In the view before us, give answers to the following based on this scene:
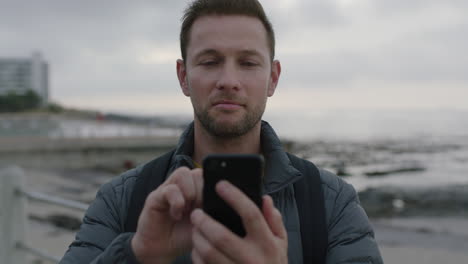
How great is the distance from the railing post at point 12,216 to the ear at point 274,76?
3.11 metres

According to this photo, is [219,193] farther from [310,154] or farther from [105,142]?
[310,154]

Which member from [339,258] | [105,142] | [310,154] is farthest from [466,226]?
[310,154]

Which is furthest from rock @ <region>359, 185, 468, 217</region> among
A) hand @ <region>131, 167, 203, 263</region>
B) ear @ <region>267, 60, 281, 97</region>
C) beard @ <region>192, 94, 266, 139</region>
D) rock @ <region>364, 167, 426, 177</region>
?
hand @ <region>131, 167, 203, 263</region>

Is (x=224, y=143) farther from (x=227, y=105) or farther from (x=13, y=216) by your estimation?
(x=13, y=216)

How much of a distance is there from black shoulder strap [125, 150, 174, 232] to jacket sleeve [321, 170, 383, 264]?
714 mm

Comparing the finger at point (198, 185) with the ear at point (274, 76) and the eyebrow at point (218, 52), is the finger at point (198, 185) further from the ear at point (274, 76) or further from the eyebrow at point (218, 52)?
the ear at point (274, 76)

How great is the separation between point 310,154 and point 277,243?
38.0 metres

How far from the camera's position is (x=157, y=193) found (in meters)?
1.22

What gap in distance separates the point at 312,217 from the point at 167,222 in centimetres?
75

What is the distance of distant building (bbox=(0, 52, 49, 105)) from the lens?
18050 centimetres

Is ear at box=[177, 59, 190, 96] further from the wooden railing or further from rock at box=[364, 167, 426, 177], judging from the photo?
rock at box=[364, 167, 426, 177]

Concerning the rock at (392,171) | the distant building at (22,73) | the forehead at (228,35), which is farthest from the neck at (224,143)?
the distant building at (22,73)

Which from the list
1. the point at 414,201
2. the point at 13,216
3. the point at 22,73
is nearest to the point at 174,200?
the point at 13,216

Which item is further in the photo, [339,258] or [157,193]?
[339,258]
